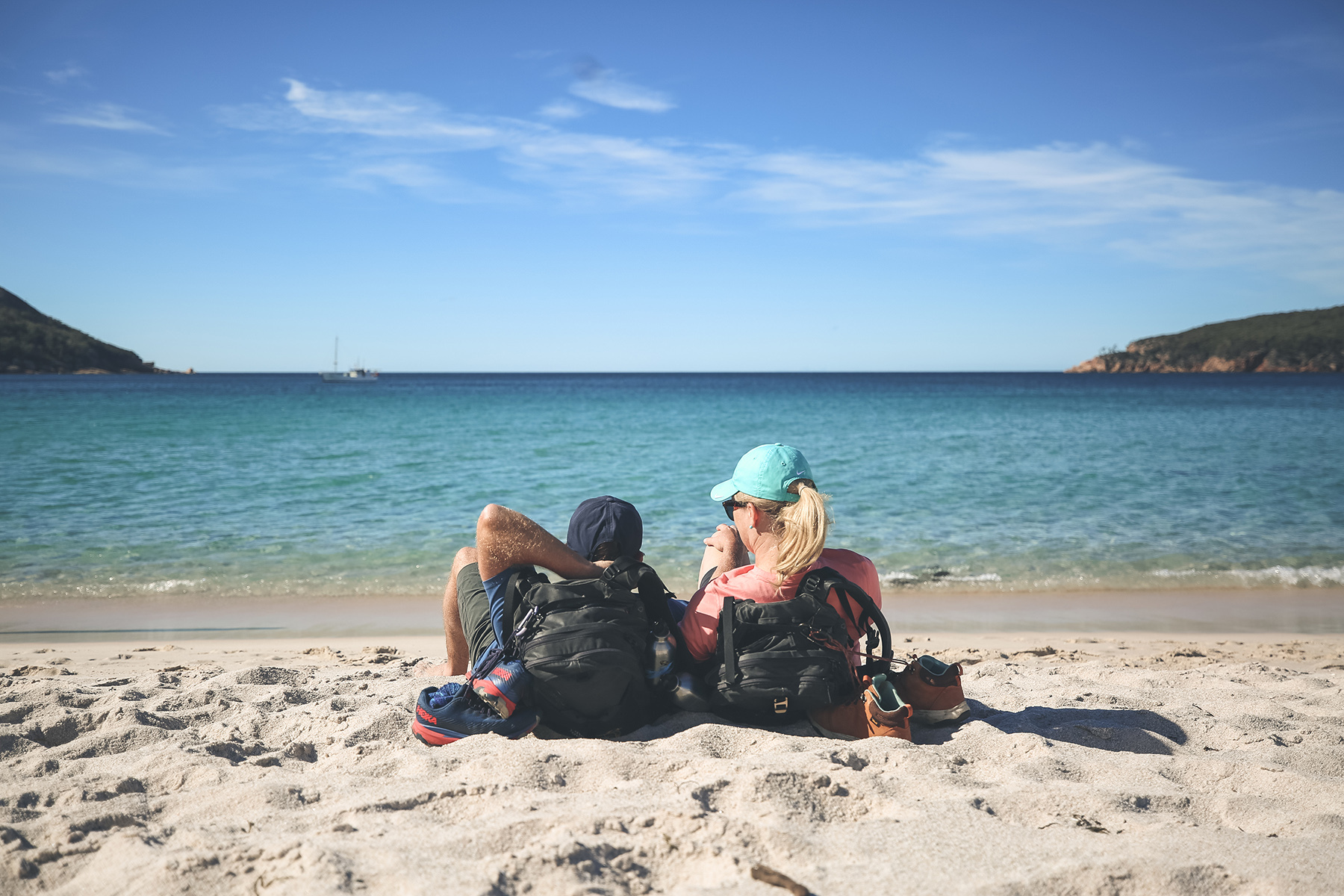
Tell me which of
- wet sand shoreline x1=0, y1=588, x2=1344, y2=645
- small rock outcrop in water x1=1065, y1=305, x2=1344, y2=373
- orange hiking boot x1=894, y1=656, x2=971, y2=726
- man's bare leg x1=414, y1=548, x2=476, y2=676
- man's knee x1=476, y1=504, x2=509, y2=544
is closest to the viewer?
man's knee x1=476, y1=504, x2=509, y2=544

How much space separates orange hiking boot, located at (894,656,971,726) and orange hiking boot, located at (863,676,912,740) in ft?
0.55

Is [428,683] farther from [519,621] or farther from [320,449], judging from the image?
[320,449]

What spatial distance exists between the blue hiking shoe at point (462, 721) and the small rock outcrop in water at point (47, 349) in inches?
4202

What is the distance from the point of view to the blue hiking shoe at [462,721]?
10.6 feet

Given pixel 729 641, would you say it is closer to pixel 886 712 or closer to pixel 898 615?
pixel 886 712

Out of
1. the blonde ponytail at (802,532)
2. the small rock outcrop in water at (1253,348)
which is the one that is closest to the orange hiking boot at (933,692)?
the blonde ponytail at (802,532)

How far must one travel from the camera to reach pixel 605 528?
3297 mm

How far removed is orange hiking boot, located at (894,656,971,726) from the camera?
3457 millimetres

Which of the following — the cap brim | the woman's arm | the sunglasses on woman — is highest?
the cap brim

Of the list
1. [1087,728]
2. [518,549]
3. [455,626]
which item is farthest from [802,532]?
[455,626]

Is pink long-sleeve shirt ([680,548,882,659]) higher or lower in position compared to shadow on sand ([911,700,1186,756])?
higher

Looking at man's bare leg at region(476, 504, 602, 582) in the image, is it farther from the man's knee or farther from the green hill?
the green hill

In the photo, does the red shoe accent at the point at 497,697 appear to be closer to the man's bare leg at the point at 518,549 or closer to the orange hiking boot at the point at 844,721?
the man's bare leg at the point at 518,549

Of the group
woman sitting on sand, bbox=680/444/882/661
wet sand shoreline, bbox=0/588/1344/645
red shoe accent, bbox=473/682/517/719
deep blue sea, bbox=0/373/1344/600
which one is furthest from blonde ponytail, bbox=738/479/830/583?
deep blue sea, bbox=0/373/1344/600
